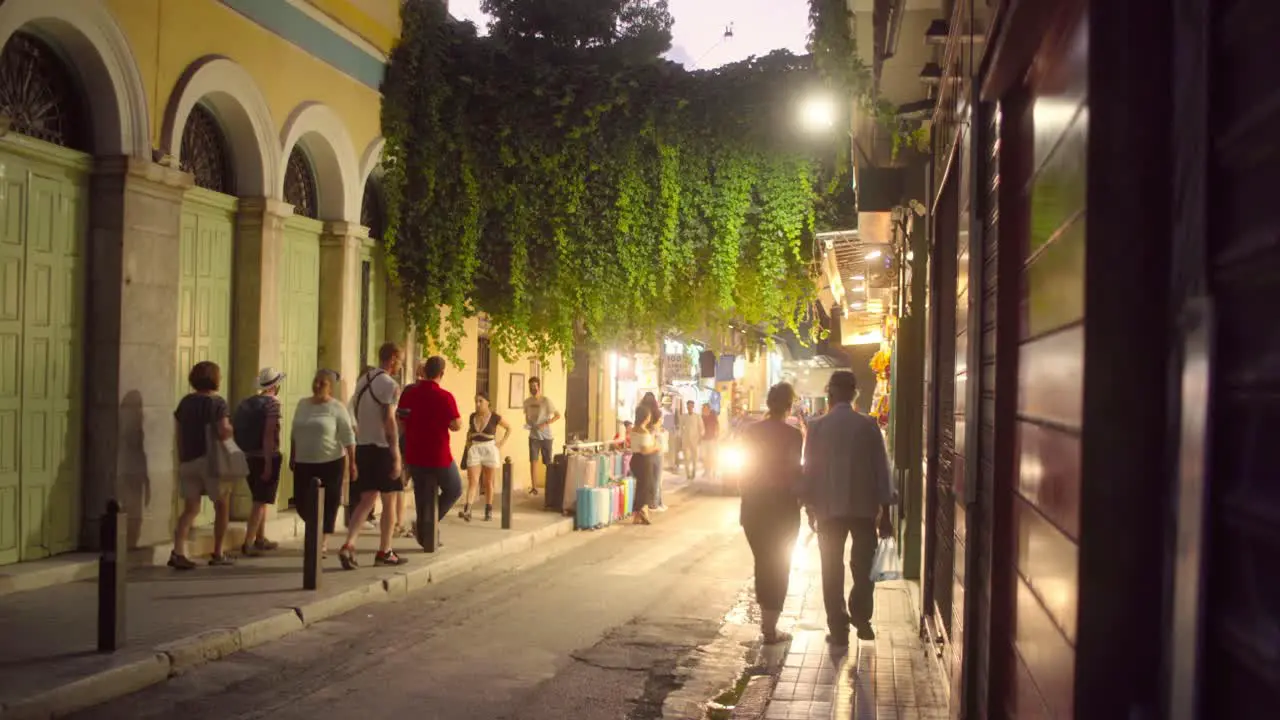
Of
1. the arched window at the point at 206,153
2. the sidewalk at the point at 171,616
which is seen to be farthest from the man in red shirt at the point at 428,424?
the arched window at the point at 206,153

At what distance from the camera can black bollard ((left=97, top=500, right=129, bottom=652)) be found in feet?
23.3

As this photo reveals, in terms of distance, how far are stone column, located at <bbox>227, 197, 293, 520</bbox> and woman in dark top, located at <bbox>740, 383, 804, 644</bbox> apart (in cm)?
635

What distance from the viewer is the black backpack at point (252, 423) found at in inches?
438

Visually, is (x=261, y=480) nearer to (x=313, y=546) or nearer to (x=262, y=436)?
(x=262, y=436)

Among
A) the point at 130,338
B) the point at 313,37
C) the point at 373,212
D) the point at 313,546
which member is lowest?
the point at 313,546

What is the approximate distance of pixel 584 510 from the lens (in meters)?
16.2

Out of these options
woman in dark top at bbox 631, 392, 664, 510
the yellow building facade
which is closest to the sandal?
the yellow building facade

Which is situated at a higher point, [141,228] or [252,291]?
[141,228]

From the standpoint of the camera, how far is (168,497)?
36.2ft

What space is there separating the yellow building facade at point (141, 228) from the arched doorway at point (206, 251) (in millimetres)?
23

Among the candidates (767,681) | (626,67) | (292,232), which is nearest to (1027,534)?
(767,681)

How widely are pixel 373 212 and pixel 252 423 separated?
227 inches

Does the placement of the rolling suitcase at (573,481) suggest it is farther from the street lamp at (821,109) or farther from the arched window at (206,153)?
the arched window at (206,153)

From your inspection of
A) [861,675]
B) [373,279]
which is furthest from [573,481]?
[861,675]
